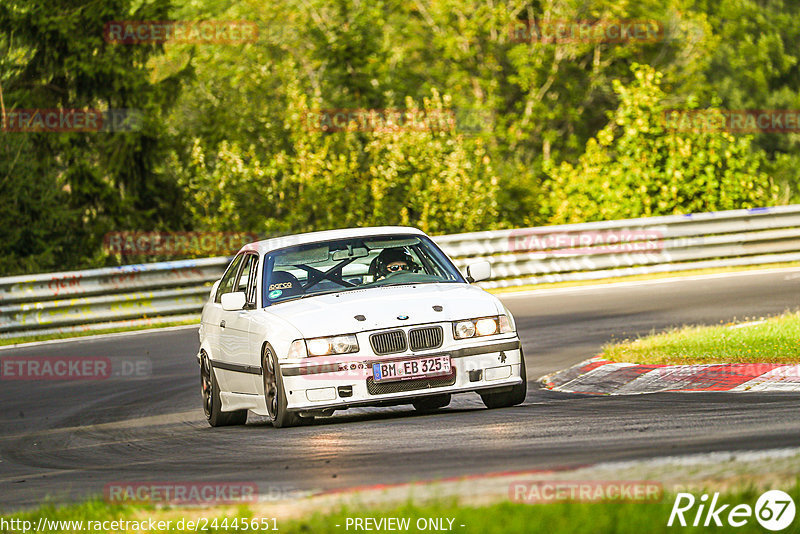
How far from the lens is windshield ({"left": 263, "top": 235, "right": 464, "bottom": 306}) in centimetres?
1098

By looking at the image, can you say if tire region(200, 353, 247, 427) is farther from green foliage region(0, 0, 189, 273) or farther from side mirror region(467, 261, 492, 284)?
green foliage region(0, 0, 189, 273)

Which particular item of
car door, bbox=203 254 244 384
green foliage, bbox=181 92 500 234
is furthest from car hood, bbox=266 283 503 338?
green foliage, bbox=181 92 500 234

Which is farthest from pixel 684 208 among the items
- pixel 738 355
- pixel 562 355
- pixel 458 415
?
pixel 458 415

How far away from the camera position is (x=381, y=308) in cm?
998

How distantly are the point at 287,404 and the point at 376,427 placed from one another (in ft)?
2.23

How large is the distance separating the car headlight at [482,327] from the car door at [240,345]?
160 cm

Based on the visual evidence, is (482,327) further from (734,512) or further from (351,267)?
(734,512)

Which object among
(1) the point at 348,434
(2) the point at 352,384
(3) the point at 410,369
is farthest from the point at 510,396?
(1) the point at 348,434

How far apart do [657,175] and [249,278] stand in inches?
633

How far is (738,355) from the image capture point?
11.9 meters

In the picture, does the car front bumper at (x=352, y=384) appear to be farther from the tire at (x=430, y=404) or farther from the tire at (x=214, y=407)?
the tire at (x=214, y=407)

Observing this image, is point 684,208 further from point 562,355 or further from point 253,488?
point 253,488

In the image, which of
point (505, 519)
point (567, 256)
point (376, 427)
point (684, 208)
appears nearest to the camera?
point (505, 519)

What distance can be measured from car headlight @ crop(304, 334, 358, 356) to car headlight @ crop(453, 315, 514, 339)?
2.50 ft
